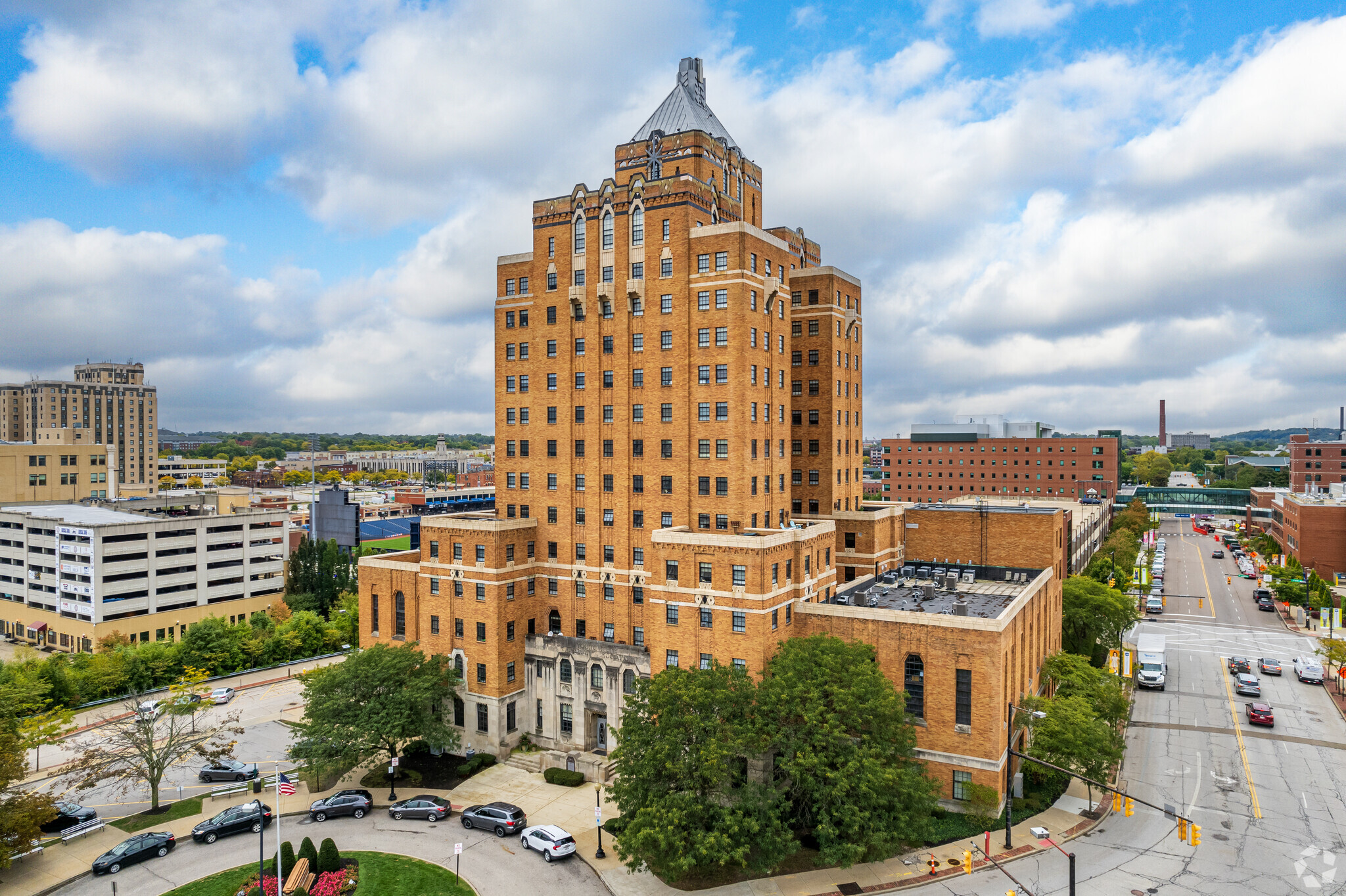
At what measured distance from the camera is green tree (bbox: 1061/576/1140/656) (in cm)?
7981

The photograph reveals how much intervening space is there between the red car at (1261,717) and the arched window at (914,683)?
120ft

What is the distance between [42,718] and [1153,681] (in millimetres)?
94037

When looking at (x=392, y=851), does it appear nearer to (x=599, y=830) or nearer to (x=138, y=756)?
(x=599, y=830)

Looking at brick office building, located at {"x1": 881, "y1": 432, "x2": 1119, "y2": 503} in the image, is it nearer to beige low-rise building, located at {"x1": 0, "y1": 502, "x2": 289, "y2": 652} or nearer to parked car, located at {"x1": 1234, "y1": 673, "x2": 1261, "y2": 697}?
parked car, located at {"x1": 1234, "y1": 673, "x2": 1261, "y2": 697}

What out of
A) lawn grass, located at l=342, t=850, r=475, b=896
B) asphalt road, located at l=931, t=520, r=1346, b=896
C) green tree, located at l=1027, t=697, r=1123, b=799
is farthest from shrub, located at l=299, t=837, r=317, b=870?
green tree, located at l=1027, t=697, r=1123, b=799

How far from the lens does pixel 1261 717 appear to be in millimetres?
66688

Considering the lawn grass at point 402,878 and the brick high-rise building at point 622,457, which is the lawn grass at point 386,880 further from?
the brick high-rise building at point 622,457

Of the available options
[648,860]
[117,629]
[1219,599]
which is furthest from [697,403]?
[1219,599]

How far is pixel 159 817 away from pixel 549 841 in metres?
27.8

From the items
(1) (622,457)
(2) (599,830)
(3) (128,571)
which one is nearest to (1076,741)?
(2) (599,830)

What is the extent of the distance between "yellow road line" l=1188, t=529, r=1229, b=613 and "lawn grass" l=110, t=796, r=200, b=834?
12278 cm

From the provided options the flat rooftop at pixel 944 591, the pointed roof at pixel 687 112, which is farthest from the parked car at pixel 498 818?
the pointed roof at pixel 687 112

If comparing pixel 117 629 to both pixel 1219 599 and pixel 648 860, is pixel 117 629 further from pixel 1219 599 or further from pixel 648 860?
pixel 1219 599

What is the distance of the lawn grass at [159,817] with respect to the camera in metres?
51.1
